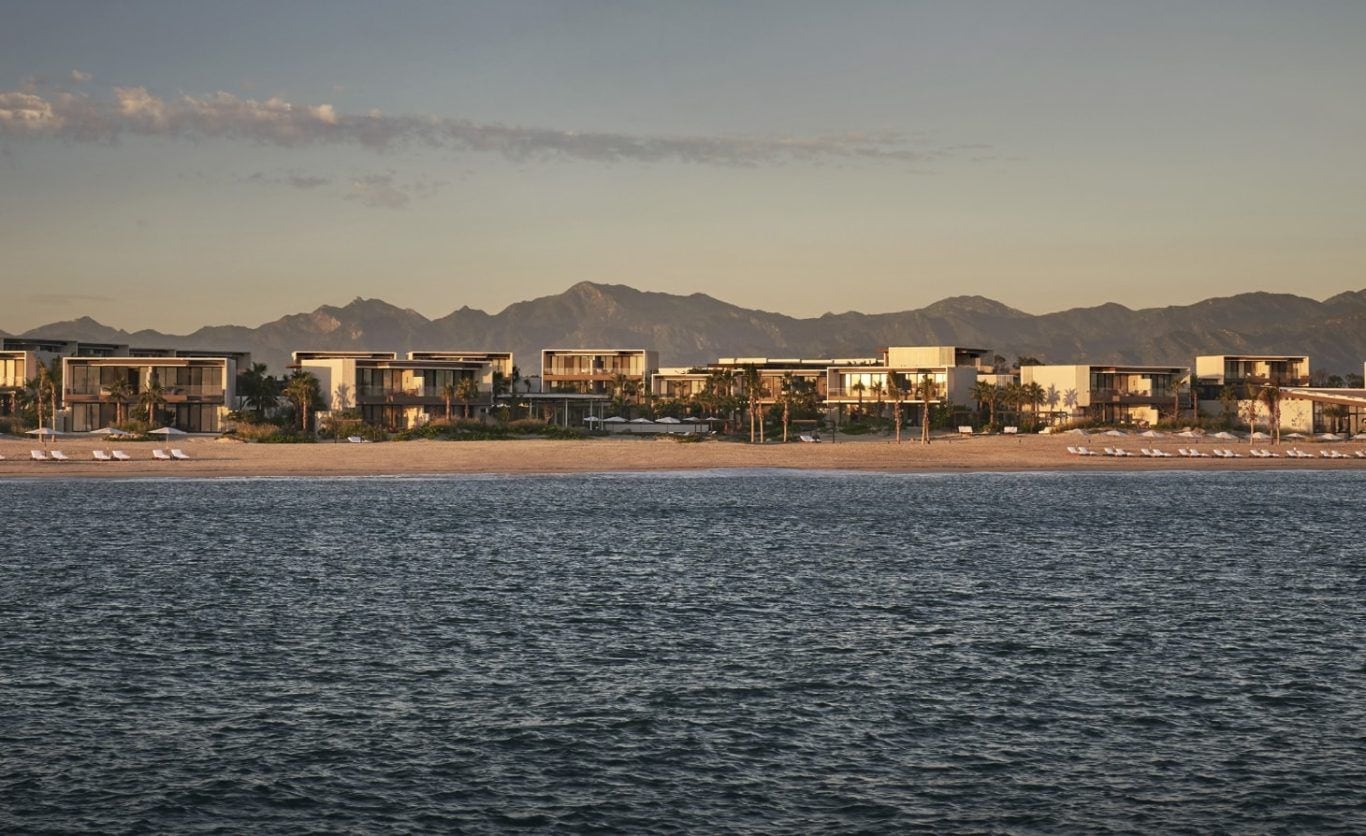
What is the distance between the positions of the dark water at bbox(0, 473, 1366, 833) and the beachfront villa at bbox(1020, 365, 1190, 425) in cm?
8819

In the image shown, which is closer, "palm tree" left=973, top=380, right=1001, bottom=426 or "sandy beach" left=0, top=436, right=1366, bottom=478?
"sandy beach" left=0, top=436, right=1366, bottom=478

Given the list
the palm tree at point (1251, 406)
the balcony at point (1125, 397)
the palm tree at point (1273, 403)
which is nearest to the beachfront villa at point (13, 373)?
the balcony at point (1125, 397)

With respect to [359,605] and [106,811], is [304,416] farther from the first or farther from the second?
[106,811]

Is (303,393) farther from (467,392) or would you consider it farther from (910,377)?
(910,377)

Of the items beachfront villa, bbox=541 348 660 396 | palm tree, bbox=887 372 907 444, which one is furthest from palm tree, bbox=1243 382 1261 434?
beachfront villa, bbox=541 348 660 396

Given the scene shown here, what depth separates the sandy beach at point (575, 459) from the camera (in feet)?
301

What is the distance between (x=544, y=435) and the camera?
380ft

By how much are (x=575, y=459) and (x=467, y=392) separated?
23.8m

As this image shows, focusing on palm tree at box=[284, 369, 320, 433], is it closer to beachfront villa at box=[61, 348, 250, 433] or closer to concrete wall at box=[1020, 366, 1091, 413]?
beachfront villa at box=[61, 348, 250, 433]

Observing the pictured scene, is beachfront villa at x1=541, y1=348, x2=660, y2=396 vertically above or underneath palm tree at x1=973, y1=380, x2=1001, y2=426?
above

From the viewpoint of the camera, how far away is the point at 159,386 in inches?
4520

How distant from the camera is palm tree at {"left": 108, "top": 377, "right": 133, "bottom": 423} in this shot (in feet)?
370

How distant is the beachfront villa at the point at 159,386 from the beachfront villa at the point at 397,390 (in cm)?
802

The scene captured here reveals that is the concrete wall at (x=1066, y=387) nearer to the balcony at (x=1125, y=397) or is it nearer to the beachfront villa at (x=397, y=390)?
the balcony at (x=1125, y=397)
